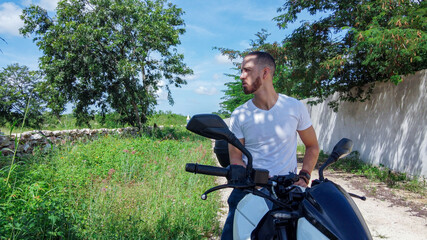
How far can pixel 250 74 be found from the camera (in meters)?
2.13

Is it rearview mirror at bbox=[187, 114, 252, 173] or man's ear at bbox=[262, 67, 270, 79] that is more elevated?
man's ear at bbox=[262, 67, 270, 79]

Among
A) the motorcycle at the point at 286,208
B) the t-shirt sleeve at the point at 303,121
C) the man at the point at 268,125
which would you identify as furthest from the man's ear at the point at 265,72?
the motorcycle at the point at 286,208

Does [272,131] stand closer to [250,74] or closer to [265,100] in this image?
[265,100]

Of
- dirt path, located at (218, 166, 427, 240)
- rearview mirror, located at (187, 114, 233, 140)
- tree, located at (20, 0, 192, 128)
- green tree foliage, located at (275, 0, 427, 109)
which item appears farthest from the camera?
tree, located at (20, 0, 192, 128)

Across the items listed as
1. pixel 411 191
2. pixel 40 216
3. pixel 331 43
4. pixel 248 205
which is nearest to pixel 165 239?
pixel 40 216

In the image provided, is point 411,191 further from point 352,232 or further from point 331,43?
point 352,232

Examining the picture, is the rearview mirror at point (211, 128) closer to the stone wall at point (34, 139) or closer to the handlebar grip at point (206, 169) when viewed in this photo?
the handlebar grip at point (206, 169)

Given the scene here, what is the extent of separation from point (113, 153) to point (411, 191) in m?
7.27

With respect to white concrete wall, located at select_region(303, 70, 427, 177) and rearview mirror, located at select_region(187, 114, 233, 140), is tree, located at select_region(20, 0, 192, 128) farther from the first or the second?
rearview mirror, located at select_region(187, 114, 233, 140)

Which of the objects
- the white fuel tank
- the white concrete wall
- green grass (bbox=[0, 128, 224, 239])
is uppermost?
the white concrete wall

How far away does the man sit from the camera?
207 cm

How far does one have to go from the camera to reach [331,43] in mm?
10094

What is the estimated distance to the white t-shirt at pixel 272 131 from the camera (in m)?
2.07

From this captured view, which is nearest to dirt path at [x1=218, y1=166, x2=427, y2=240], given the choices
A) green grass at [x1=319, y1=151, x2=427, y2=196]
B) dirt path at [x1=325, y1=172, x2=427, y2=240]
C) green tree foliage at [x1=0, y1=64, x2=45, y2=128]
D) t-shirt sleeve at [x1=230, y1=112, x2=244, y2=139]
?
dirt path at [x1=325, y1=172, x2=427, y2=240]
